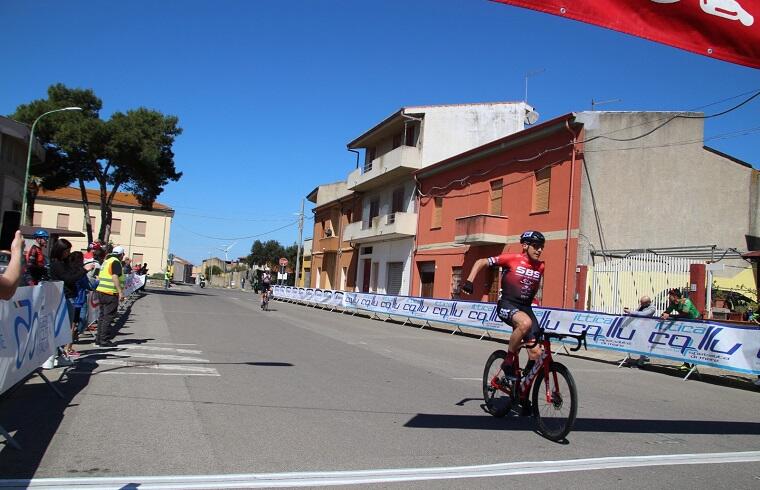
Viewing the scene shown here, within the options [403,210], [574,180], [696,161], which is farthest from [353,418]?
[403,210]

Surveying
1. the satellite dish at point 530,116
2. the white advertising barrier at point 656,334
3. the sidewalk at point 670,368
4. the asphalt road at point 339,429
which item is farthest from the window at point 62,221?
the asphalt road at point 339,429

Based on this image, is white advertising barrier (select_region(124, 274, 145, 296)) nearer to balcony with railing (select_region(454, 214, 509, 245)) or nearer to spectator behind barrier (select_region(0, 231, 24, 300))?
balcony with railing (select_region(454, 214, 509, 245))

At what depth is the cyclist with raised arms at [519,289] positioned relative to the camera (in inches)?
235

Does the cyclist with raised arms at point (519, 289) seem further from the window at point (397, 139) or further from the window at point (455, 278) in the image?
the window at point (397, 139)

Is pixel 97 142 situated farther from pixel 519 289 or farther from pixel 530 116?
pixel 519 289

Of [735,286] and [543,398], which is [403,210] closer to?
[735,286]

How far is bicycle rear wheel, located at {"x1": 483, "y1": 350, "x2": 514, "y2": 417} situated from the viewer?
6.34 m

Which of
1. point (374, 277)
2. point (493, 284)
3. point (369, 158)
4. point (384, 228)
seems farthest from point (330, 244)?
point (493, 284)

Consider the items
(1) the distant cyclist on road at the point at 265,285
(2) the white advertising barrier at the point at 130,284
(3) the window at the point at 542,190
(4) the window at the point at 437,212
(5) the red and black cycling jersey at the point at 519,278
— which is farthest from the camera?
(4) the window at the point at 437,212

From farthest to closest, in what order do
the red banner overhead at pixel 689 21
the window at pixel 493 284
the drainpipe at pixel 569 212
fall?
the window at pixel 493 284, the drainpipe at pixel 569 212, the red banner overhead at pixel 689 21

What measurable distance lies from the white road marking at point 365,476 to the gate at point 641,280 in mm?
13812

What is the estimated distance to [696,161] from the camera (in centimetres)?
2305

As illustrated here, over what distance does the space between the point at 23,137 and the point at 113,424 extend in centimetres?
3051

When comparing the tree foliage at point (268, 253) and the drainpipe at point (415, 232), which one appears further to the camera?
the tree foliage at point (268, 253)
